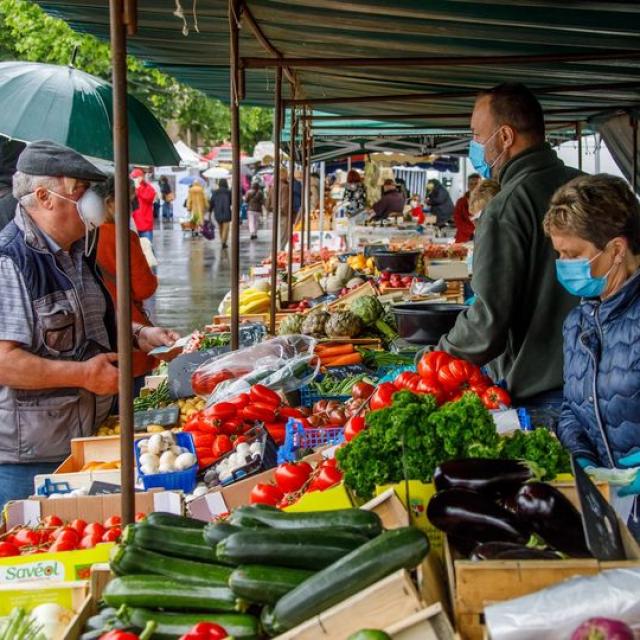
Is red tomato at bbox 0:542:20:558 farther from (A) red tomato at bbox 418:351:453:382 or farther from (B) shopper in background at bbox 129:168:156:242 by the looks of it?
(B) shopper in background at bbox 129:168:156:242

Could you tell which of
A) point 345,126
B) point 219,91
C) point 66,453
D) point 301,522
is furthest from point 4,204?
point 345,126

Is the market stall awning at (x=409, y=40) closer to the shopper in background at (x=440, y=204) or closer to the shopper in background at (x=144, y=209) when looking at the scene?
the shopper in background at (x=144, y=209)

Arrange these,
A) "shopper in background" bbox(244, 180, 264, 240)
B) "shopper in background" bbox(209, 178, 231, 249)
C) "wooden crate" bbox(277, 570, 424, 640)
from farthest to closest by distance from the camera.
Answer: "shopper in background" bbox(244, 180, 264, 240)
"shopper in background" bbox(209, 178, 231, 249)
"wooden crate" bbox(277, 570, 424, 640)

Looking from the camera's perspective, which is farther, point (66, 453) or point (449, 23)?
point (449, 23)

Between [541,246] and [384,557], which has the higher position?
[541,246]

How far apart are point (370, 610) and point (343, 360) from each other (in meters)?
4.59

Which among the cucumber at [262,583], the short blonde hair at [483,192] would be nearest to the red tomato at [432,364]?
the cucumber at [262,583]

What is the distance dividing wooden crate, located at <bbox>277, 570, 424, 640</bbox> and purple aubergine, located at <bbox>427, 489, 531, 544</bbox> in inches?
14.1

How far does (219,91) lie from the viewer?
12.2 meters

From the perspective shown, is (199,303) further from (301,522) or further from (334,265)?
(301,522)

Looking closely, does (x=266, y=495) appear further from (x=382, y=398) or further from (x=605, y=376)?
(x=605, y=376)

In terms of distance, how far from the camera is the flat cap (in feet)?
14.5

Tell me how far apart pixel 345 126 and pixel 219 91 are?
13.3 feet

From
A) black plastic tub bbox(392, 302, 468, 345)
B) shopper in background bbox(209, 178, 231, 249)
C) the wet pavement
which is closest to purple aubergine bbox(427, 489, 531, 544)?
black plastic tub bbox(392, 302, 468, 345)
